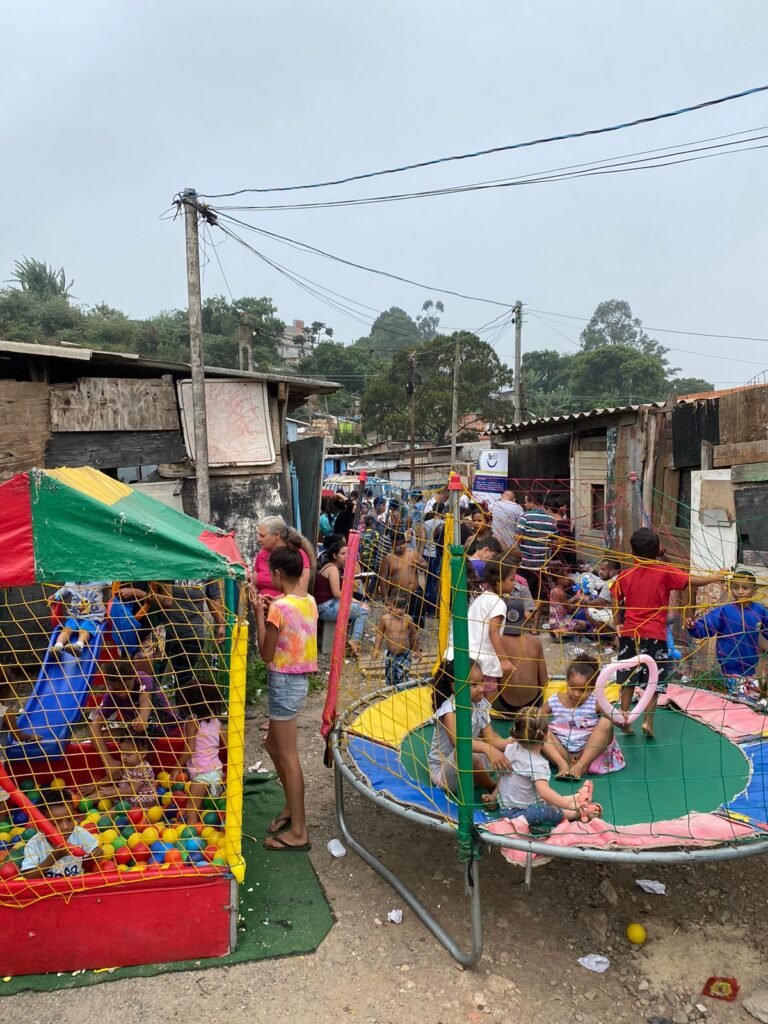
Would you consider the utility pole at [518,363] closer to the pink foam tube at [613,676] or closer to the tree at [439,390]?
the tree at [439,390]

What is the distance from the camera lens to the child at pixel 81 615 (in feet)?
13.4

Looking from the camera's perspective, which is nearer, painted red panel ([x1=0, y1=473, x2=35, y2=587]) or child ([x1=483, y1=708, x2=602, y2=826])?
painted red panel ([x1=0, y1=473, x2=35, y2=587])

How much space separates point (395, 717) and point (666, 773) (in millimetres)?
1780

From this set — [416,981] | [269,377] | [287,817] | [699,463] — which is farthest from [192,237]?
[416,981]

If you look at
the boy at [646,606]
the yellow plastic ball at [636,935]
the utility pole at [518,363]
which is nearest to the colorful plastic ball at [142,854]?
the yellow plastic ball at [636,935]

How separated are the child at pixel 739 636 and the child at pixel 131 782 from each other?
3.92m

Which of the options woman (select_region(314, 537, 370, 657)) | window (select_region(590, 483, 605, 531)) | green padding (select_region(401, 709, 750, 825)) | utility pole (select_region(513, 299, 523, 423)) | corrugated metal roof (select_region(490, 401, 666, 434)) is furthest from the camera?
utility pole (select_region(513, 299, 523, 423))

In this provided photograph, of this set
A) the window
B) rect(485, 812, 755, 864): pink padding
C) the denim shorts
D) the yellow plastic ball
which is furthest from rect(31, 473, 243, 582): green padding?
the window

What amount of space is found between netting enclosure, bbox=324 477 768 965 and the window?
5.46m

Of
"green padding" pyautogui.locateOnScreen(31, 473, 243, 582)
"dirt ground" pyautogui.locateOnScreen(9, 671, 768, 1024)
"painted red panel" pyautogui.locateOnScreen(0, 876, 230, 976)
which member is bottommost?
"dirt ground" pyautogui.locateOnScreen(9, 671, 768, 1024)

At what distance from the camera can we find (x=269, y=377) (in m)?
7.34

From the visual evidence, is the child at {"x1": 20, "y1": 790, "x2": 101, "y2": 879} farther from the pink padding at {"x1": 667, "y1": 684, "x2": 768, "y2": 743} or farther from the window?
the window

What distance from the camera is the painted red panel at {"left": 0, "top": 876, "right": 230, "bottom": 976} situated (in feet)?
9.45

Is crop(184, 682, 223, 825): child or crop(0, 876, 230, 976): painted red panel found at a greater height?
crop(184, 682, 223, 825): child
